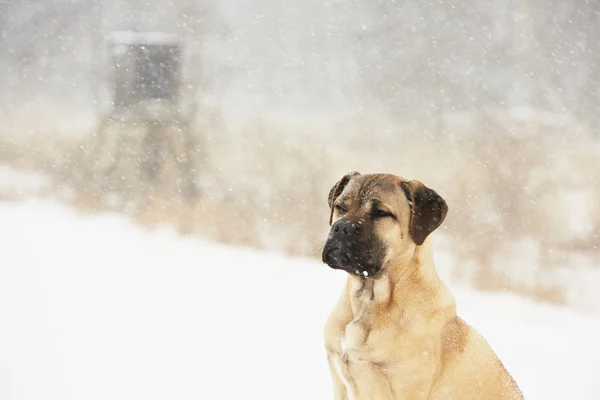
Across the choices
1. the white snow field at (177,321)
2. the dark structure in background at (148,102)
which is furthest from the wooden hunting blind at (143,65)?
the white snow field at (177,321)

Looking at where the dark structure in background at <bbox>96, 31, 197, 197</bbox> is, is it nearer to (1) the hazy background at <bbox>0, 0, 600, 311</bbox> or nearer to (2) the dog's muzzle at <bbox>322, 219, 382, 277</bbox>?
(1) the hazy background at <bbox>0, 0, 600, 311</bbox>

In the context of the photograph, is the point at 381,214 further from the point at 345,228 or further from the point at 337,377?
the point at 337,377

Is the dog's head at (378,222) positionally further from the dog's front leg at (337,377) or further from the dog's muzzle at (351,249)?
the dog's front leg at (337,377)

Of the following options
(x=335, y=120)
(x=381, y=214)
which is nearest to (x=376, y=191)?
(x=381, y=214)

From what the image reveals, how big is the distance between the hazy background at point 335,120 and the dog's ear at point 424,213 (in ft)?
2.89

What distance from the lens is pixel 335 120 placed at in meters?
2.28

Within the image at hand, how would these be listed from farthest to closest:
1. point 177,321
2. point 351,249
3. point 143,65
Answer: point 143,65 → point 177,321 → point 351,249

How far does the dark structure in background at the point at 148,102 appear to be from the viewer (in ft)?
7.71

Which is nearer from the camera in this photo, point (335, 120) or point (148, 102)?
point (335, 120)

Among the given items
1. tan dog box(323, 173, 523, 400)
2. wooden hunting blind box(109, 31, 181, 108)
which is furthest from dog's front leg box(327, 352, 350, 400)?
wooden hunting blind box(109, 31, 181, 108)

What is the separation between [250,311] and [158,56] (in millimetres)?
1105

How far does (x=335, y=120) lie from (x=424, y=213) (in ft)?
3.61

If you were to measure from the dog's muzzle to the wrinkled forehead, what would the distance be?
93 mm

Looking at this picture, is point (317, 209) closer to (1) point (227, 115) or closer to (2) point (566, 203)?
(1) point (227, 115)
